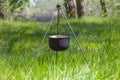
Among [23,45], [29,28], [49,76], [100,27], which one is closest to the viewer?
[49,76]

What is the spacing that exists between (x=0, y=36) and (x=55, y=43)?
18.3ft

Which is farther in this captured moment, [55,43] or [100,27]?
[100,27]

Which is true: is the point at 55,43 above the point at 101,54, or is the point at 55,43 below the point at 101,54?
above

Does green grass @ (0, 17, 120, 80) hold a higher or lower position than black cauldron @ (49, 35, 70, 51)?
lower

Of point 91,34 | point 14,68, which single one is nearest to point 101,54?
point 14,68

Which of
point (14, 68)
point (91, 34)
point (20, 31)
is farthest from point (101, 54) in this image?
point (20, 31)

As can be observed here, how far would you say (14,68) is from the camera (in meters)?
5.22

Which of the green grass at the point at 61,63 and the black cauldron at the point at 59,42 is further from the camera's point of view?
the black cauldron at the point at 59,42

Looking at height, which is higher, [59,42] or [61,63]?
[59,42]

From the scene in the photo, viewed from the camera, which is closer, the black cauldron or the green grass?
the green grass

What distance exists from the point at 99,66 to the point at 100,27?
6.30 meters

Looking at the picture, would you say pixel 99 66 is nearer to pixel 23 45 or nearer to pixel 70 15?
pixel 23 45

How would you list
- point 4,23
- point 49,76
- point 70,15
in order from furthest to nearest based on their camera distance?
point 70,15
point 4,23
point 49,76

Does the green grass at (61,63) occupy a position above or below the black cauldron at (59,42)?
below
